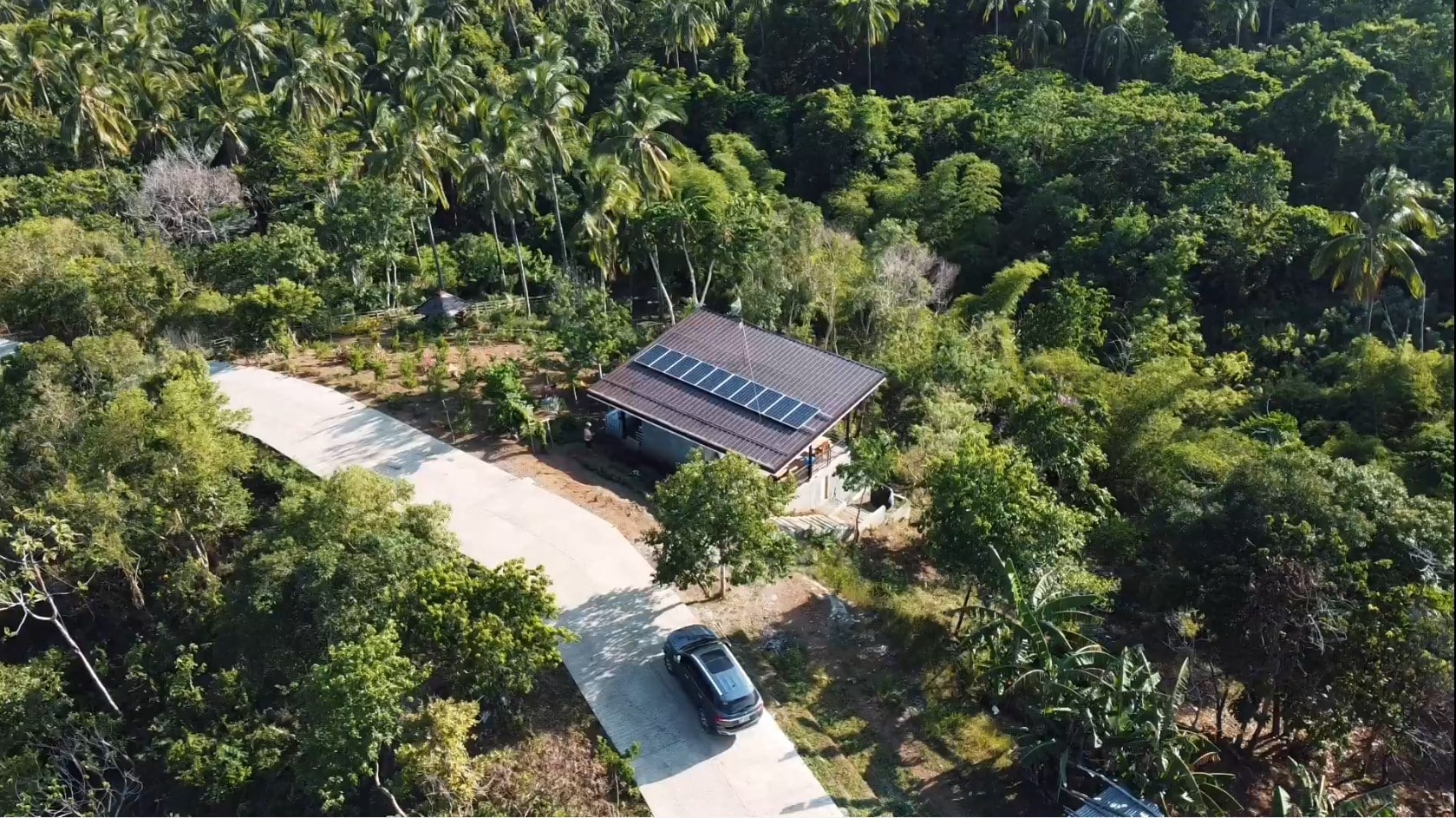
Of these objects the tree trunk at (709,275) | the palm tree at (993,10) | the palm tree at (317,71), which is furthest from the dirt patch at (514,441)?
the palm tree at (993,10)

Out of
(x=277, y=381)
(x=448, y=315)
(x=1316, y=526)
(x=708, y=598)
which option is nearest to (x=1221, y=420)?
(x=1316, y=526)

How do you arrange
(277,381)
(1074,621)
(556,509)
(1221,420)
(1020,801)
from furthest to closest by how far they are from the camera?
(277,381) < (1221,420) < (556,509) < (1074,621) < (1020,801)

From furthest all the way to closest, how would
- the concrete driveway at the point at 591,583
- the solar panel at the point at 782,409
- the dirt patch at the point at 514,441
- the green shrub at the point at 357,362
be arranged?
the green shrub at the point at 357,362
the dirt patch at the point at 514,441
the solar panel at the point at 782,409
the concrete driveway at the point at 591,583

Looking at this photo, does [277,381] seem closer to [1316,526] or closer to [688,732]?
[688,732]

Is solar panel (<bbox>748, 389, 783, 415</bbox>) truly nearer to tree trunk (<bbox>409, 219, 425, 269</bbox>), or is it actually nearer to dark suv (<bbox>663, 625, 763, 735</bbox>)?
dark suv (<bbox>663, 625, 763, 735</bbox>)

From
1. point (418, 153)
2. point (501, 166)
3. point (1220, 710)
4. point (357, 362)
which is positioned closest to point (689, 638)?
point (1220, 710)

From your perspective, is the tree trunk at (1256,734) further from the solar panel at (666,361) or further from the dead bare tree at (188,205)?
the dead bare tree at (188,205)

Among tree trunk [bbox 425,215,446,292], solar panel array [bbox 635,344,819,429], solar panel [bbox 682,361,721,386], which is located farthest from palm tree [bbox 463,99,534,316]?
solar panel [bbox 682,361,721,386]
